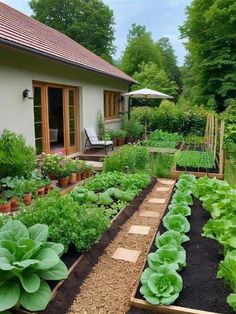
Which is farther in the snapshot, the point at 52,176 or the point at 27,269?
the point at 52,176

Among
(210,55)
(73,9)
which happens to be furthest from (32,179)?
(73,9)

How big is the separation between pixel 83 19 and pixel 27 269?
30.7 meters

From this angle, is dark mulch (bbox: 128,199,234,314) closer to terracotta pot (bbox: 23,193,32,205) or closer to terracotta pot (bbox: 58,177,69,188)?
terracotta pot (bbox: 23,193,32,205)

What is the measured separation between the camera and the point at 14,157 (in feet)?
17.6

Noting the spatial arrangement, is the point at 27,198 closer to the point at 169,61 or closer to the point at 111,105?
the point at 111,105

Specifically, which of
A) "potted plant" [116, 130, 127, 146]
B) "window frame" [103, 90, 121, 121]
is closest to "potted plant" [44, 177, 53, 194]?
"potted plant" [116, 130, 127, 146]

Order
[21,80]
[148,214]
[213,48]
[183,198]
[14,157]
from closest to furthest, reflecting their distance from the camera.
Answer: [183,198], [148,214], [14,157], [21,80], [213,48]

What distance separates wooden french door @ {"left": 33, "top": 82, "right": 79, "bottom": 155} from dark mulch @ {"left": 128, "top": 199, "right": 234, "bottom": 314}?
17.3 ft

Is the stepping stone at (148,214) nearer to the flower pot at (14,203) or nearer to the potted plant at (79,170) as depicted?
the flower pot at (14,203)

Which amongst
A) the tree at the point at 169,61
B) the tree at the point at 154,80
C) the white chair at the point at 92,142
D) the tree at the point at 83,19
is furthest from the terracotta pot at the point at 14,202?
→ the tree at the point at 169,61

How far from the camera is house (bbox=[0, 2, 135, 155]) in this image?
20.4ft

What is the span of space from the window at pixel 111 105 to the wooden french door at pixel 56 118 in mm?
3115

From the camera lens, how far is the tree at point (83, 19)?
2891 cm

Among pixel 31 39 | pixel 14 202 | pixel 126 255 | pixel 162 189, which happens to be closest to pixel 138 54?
pixel 31 39
